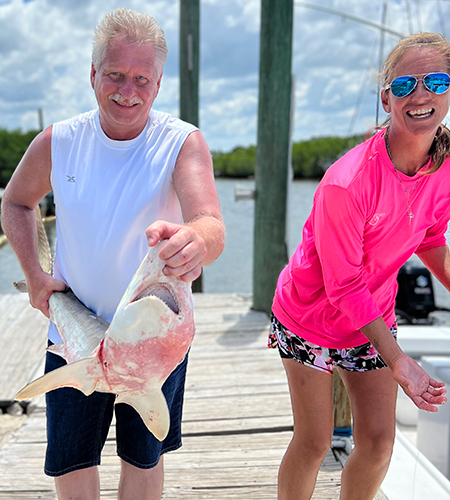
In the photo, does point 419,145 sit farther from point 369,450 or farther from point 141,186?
point 369,450

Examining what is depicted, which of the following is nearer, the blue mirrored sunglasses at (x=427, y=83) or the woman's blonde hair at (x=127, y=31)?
the woman's blonde hair at (x=127, y=31)

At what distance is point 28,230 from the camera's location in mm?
1829

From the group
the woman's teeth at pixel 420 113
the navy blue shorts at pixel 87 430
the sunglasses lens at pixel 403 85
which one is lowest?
the navy blue shorts at pixel 87 430

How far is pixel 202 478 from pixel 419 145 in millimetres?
1933

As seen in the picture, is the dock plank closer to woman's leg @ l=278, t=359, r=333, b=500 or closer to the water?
woman's leg @ l=278, t=359, r=333, b=500

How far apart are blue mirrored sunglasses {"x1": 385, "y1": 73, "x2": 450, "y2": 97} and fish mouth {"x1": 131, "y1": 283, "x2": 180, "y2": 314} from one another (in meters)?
1.13

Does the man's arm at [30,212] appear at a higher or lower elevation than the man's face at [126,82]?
lower

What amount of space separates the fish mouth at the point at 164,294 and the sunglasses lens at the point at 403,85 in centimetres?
113

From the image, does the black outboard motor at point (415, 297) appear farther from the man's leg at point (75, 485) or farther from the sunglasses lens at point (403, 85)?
the man's leg at point (75, 485)

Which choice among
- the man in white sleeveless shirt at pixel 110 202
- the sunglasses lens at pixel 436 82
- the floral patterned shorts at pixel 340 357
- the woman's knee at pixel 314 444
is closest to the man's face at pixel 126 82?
the man in white sleeveless shirt at pixel 110 202

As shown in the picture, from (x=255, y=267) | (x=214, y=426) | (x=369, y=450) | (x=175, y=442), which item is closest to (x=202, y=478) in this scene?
(x=214, y=426)

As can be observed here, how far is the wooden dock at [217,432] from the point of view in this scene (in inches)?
105

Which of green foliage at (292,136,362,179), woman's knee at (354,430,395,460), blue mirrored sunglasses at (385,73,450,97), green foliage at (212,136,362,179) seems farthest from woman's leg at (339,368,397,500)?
green foliage at (292,136,362,179)

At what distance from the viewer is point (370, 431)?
1.91m
